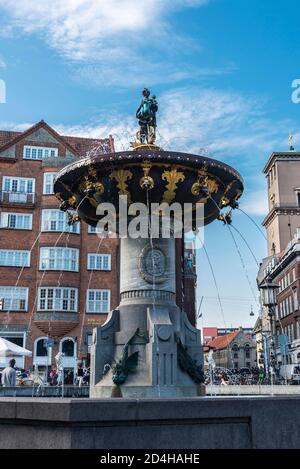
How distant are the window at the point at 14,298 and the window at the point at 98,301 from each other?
502cm

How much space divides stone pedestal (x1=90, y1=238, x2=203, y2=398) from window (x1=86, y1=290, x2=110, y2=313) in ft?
A: 106

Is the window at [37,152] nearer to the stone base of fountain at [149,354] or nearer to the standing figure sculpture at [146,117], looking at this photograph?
the standing figure sculpture at [146,117]

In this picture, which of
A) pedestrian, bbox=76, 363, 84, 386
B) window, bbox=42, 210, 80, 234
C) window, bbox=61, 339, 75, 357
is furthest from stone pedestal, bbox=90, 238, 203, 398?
window, bbox=42, 210, 80, 234

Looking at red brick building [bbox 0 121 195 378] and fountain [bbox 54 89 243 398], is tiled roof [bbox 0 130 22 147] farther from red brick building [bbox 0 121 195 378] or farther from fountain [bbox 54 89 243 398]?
fountain [bbox 54 89 243 398]

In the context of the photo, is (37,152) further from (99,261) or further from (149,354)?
(149,354)

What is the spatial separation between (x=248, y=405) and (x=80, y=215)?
8137mm

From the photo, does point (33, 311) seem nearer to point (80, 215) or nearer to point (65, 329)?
point (65, 329)

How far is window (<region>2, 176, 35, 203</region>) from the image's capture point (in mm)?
45031

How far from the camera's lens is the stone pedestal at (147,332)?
1086cm


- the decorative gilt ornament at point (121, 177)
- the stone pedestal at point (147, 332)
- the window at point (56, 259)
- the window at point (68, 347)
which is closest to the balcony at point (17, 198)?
the window at point (56, 259)

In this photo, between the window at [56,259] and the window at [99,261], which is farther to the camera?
the window at [99,261]
